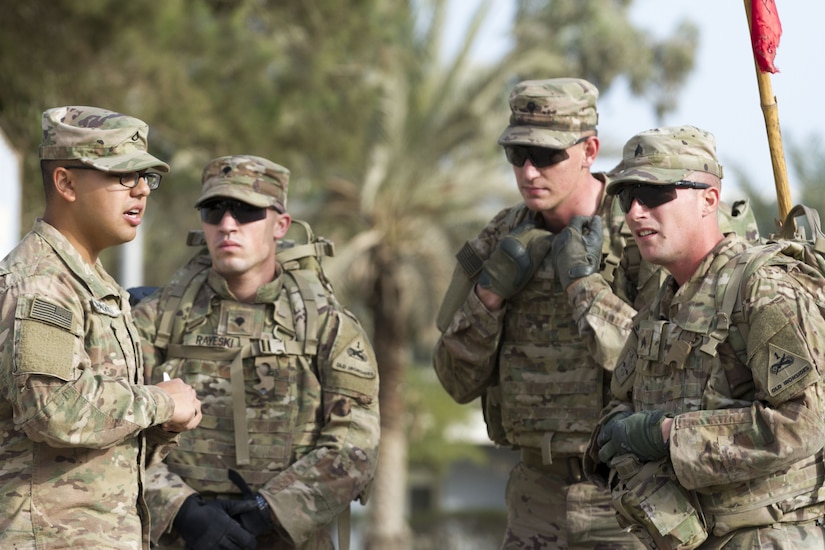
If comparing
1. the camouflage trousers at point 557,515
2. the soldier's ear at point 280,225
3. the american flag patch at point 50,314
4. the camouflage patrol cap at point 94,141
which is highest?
the camouflage patrol cap at point 94,141

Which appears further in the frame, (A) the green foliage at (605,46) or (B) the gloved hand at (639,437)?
(A) the green foliage at (605,46)

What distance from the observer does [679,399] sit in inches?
193

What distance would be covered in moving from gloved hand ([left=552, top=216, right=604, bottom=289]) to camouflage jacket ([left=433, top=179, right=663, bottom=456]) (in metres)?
0.06

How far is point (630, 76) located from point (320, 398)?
934 inches

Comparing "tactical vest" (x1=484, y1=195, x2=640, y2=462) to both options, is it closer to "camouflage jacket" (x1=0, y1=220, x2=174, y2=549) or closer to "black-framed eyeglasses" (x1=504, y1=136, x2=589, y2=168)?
"black-framed eyeglasses" (x1=504, y1=136, x2=589, y2=168)

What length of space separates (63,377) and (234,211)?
6.00 ft

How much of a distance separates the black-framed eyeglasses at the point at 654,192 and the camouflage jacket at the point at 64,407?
1.88 m

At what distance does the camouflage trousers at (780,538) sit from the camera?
465 centimetres

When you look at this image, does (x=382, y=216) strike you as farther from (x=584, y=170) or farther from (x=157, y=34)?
(x=584, y=170)

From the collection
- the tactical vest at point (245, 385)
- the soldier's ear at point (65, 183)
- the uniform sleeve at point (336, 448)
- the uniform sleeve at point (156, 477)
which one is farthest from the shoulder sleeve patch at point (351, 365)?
the soldier's ear at point (65, 183)

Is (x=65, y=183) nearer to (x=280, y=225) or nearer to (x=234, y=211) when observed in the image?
(x=234, y=211)

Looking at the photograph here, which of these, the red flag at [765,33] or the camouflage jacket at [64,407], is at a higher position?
the red flag at [765,33]

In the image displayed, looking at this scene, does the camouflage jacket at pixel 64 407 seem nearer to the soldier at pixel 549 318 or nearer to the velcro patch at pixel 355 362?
the velcro patch at pixel 355 362

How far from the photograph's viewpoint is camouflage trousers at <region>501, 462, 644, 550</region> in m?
6.09
